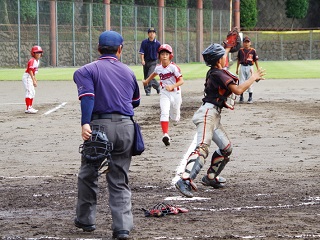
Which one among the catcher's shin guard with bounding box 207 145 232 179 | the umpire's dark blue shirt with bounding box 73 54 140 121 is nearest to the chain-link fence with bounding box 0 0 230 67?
the catcher's shin guard with bounding box 207 145 232 179

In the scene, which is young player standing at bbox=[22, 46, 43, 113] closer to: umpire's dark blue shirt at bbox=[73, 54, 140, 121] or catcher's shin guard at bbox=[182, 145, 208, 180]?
catcher's shin guard at bbox=[182, 145, 208, 180]

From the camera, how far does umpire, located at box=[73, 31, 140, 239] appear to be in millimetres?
7160

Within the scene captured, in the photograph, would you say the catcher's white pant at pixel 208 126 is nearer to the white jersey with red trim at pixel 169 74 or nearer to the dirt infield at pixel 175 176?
the dirt infield at pixel 175 176

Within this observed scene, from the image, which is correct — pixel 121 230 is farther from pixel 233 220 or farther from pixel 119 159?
pixel 233 220

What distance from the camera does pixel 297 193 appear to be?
9203 millimetres

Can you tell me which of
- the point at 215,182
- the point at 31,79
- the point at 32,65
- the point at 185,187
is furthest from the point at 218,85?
the point at 31,79

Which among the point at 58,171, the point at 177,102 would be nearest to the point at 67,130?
the point at 177,102

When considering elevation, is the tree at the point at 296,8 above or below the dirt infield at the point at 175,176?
above

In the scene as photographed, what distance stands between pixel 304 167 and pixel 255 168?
679 mm

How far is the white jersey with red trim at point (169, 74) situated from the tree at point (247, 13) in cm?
5815

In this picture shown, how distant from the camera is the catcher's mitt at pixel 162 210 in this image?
7965 millimetres

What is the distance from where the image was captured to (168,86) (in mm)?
14539

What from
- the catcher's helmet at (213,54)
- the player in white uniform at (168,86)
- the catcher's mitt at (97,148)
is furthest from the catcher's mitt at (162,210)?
the player in white uniform at (168,86)

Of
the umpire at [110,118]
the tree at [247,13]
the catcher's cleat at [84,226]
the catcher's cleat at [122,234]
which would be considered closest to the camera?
the catcher's cleat at [122,234]
